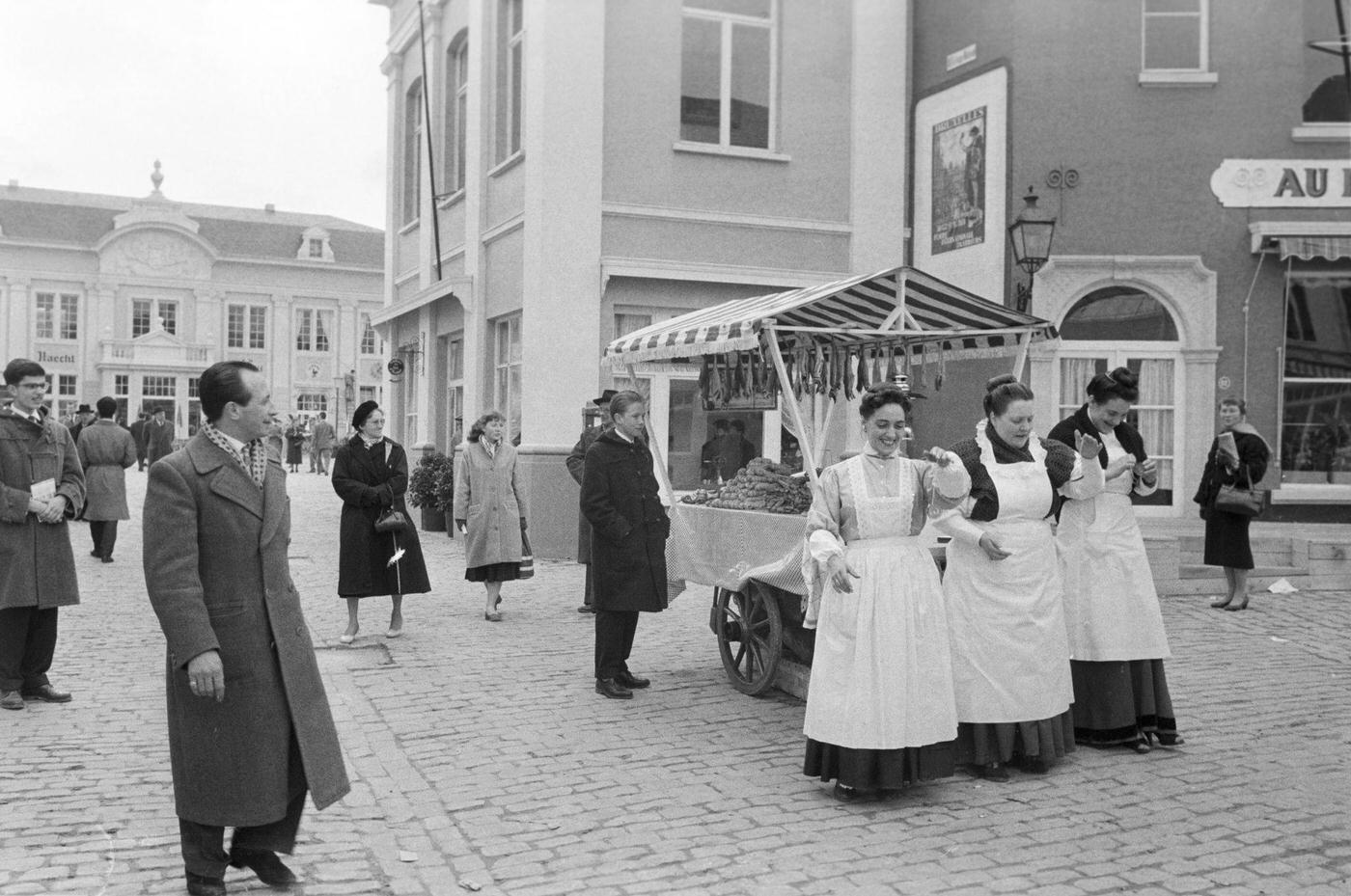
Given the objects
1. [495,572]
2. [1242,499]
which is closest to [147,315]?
[495,572]

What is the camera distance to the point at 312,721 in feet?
13.6

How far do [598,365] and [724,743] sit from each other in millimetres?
8833

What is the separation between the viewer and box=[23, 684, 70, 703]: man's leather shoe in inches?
280

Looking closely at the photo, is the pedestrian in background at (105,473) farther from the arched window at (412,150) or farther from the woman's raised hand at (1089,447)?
the woman's raised hand at (1089,447)

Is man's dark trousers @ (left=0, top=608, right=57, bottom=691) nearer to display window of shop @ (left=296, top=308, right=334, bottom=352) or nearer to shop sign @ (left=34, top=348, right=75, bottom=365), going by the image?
shop sign @ (left=34, top=348, right=75, bottom=365)

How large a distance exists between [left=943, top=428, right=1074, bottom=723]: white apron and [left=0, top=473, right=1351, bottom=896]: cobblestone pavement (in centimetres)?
39

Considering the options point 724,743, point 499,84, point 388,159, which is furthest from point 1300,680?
point 388,159

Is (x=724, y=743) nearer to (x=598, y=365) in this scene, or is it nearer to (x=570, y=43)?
(x=598, y=365)

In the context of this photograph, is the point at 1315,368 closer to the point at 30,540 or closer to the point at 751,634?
the point at 751,634

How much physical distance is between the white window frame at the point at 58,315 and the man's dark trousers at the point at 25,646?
185 ft

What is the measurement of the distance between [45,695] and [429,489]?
32.8 feet

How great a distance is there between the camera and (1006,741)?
568 centimetres

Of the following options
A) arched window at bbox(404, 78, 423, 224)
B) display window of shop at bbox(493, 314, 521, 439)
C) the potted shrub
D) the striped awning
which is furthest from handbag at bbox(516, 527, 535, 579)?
arched window at bbox(404, 78, 423, 224)

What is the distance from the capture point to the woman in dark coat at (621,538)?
7.30 meters
